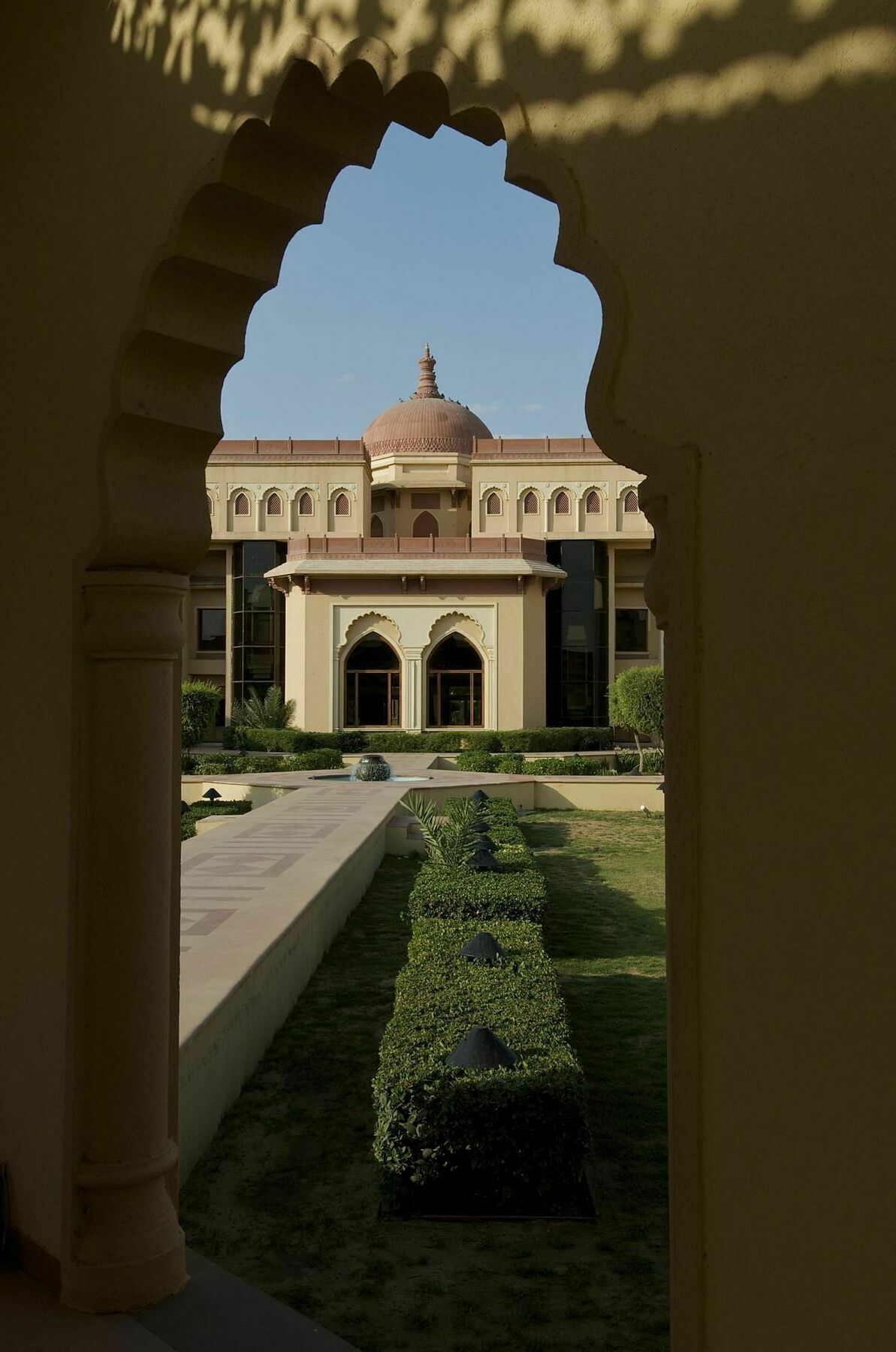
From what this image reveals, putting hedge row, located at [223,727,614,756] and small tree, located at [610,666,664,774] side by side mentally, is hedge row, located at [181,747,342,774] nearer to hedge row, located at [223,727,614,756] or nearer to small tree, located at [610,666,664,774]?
hedge row, located at [223,727,614,756]

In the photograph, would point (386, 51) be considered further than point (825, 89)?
Yes

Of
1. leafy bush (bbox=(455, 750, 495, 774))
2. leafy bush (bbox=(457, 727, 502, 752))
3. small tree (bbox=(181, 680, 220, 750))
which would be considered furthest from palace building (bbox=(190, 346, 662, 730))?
leafy bush (bbox=(455, 750, 495, 774))

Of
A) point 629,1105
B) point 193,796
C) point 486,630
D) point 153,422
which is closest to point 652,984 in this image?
point 629,1105

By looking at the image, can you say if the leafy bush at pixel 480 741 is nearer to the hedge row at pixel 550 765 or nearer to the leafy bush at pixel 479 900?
the hedge row at pixel 550 765

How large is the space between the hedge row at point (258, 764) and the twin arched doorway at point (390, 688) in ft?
19.1

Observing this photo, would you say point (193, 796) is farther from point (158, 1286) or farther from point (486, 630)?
point (158, 1286)

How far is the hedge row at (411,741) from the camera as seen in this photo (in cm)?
2477

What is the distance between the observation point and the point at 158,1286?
3033 mm

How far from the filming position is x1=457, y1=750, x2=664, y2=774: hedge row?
20.9 m

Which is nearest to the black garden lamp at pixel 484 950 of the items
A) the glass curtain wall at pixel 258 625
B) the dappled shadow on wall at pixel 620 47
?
the dappled shadow on wall at pixel 620 47

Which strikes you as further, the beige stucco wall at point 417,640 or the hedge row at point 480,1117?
the beige stucco wall at point 417,640

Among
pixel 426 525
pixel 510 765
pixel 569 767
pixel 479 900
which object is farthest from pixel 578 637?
pixel 479 900

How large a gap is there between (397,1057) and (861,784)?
11.1 feet

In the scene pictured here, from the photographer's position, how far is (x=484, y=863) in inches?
386
